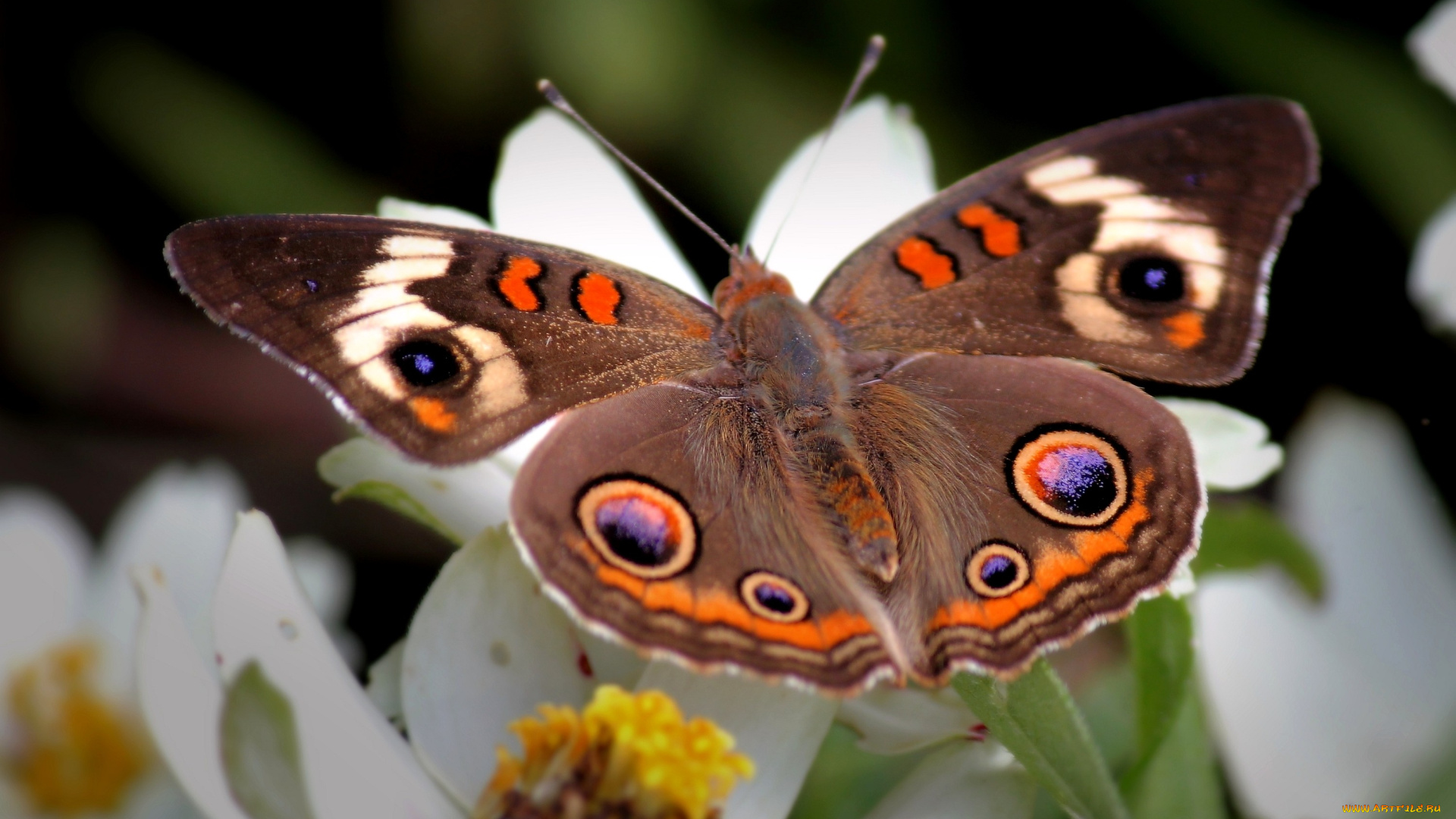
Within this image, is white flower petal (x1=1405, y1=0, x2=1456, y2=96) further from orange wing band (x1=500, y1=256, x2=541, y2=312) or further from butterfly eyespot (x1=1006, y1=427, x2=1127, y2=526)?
orange wing band (x1=500, y1=256, x2=541, y2=312)

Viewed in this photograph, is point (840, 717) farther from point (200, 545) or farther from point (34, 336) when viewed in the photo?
point (34, 336)

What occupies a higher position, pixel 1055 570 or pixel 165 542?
pixel 1055 570

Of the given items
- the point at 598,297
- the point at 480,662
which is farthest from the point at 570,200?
the point at 480,662

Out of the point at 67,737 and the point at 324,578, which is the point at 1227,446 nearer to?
the point at 324,578

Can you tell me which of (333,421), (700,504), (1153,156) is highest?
(1153,156)

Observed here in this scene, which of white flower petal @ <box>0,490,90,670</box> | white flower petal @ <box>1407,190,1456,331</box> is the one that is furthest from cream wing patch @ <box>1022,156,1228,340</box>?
white flower petal @ <box>0,490,90,670</box>

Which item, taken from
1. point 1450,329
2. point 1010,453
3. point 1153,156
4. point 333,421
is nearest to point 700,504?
point 1010,453
